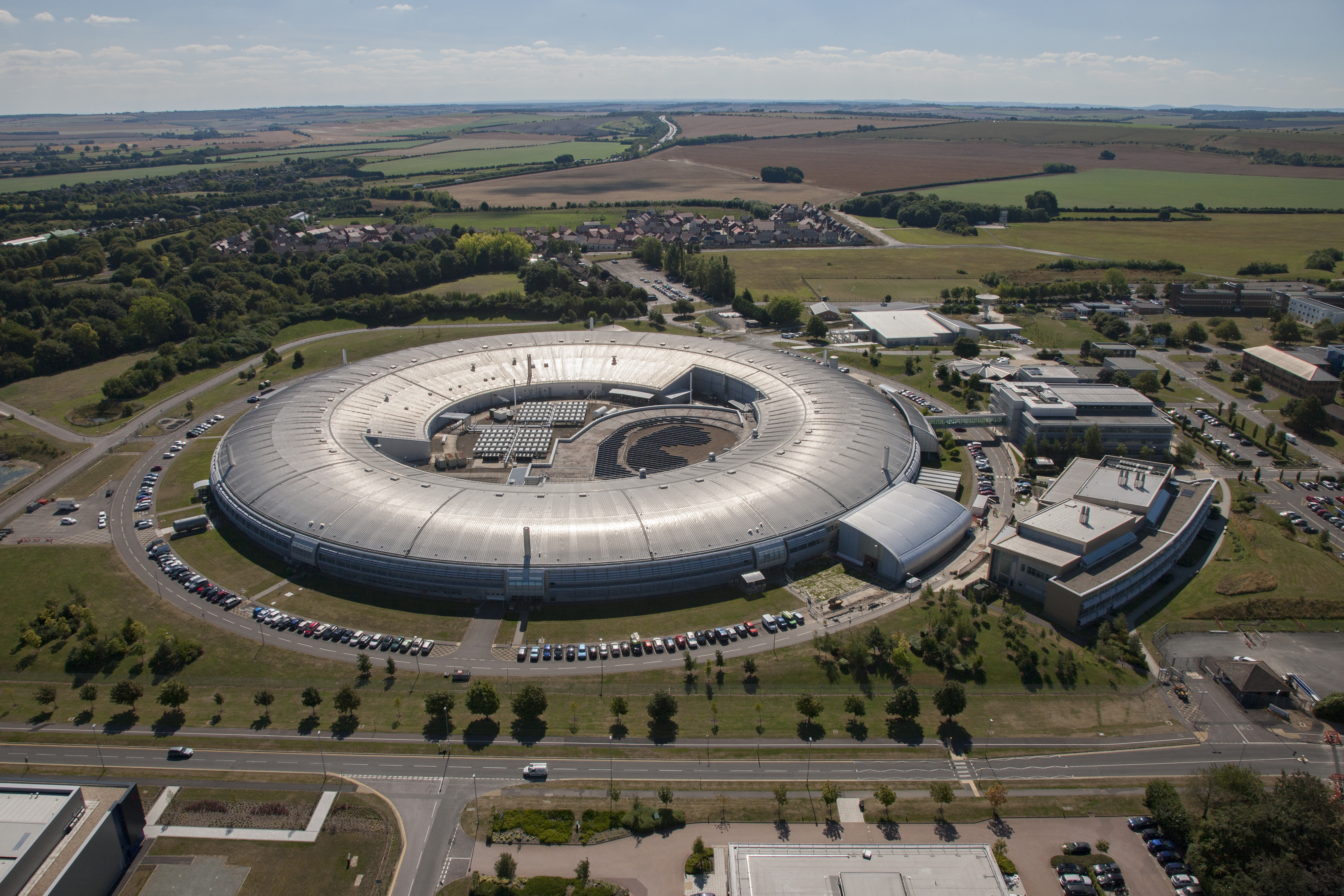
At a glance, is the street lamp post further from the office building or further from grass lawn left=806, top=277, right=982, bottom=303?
grass lawn left=806, top=277, right=982, bottom=303

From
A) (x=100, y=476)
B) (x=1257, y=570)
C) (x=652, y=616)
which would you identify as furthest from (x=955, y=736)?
(x=100, y=476)

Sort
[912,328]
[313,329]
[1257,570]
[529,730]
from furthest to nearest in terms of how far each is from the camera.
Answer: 1. [313,329]
2. [912,328]
3. [1257,570]
4. [529,730]

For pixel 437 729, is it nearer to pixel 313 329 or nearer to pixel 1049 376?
pixel 1049 376

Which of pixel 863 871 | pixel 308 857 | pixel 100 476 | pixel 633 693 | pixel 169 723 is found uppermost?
pixel 100 476

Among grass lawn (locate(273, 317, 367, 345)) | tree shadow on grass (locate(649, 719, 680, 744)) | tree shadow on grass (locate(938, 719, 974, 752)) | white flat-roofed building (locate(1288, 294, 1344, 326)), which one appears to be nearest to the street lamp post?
tree shadow on grass (locate(649, 719, 680, 744))

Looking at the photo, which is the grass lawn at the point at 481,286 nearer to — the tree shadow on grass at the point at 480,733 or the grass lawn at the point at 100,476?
the grass lawn at the point at 100,476

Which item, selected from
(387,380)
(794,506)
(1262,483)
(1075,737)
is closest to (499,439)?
(387,380)
